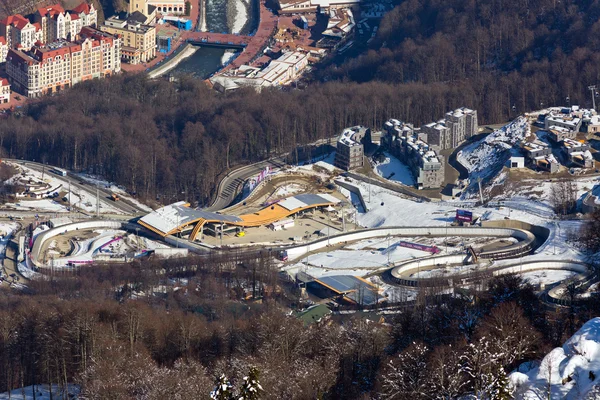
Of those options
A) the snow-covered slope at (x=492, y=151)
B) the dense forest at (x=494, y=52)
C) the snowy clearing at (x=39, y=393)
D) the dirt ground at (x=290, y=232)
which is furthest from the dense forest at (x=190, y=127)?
the snowy clearing at (x=39, y=393)

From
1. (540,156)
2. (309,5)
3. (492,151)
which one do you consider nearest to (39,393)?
(540,156)

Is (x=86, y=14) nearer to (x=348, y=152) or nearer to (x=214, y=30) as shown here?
(x=214, y=30)

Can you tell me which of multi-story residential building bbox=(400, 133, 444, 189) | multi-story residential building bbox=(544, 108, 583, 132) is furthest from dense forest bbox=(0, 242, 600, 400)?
multi-story residential building bbox=(544, 108, 583, 132)

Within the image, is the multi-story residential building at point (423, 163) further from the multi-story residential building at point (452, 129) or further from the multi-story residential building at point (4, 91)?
the multi-story residential building at point (4, 91)

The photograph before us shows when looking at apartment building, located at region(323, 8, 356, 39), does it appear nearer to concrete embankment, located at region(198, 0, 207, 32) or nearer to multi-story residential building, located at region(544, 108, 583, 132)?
concrete embankment, located at region(198, 0, 207, 32)

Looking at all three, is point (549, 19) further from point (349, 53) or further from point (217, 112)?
point (217, 112)

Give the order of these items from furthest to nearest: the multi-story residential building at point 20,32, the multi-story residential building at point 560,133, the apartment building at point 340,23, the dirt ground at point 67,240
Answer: the apartment building at point 340,23
the multi-story residential building at point 20,32
the multi-story residential building at point 560,133
the dirt ground at point 67,240

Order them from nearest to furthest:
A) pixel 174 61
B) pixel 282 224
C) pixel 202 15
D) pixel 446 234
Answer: pixel 446 234 → pixel 282 224 → pixel 174 61 → pixel 202 15
